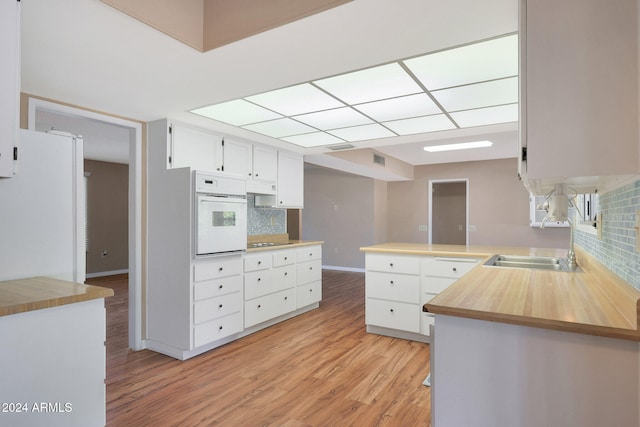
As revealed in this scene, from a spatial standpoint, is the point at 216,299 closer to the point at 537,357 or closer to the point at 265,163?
the point at 265,163

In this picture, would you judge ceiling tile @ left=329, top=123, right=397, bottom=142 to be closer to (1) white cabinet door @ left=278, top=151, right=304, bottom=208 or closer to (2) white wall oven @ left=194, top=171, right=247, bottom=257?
(1) white cabinet door @ left=278, top=151, right=304, bottom=208

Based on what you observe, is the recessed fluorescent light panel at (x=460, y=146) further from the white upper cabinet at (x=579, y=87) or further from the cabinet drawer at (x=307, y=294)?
the white upper cabinet at (x=579, y=87)

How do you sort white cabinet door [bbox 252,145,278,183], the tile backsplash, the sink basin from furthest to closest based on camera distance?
white cabinet door [bbox 252,145,278,183] < the sink basin < the tile backsplash

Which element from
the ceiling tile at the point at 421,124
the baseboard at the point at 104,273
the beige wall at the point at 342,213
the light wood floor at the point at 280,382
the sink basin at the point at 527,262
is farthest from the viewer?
the beige wall at the point at 342,213

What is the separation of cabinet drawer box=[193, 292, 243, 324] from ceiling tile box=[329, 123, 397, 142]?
1.98 meters

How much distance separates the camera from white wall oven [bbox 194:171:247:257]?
3104 mm

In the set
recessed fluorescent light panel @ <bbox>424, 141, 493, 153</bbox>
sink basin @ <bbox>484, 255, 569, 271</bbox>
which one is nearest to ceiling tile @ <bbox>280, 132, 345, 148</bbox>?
recessed fluorescent light panel @ <bbox>424, 141, 493, 153</bbox>

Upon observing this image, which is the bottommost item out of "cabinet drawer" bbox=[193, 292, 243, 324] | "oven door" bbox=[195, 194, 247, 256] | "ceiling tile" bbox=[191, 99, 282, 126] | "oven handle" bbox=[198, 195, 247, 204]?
"cabinet drawer" bbox=[193, 292, 243, 324]

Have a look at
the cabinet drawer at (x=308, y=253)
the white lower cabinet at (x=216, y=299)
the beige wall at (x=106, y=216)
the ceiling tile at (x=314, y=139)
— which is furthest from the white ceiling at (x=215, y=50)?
the beige wall at (x=106, y=216)

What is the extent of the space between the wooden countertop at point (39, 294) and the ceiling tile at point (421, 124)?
112 inches

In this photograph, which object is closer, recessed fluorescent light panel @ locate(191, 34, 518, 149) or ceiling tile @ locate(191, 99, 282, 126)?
recessed fluorescent light panel @ locate(191, 34, 518, 149)

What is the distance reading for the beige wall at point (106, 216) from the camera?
6.99 meters

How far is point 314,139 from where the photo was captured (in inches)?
163

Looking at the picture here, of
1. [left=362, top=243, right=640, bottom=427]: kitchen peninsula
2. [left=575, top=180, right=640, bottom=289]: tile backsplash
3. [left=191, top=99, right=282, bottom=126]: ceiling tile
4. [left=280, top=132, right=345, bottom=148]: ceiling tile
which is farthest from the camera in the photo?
[left=280, top=132, right=345, bottom=148]: ceiling tile
